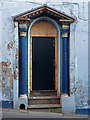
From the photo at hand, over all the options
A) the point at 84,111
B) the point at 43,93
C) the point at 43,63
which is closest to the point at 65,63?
the point at 43,63

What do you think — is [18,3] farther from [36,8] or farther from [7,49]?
[7,49]

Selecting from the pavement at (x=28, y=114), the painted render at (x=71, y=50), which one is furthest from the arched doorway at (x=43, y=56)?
the pavement at (x=28, y=114)

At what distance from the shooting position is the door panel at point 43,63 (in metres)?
6.67

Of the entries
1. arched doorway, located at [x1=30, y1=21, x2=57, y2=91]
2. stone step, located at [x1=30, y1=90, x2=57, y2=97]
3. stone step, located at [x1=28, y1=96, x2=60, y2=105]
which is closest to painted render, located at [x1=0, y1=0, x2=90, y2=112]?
stone step, located at [x1=28, y1=96, x2=60, y2=105]

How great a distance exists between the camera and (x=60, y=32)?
6.24m

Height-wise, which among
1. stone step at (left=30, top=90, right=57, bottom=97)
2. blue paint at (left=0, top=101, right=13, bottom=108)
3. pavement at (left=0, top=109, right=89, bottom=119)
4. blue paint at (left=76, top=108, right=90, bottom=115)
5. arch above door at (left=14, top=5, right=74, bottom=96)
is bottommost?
blue paint at (left=76, top=108, right=90, bottom=115)

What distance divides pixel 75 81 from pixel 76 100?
2.20 feet

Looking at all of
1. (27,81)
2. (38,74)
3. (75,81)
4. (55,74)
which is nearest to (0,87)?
(27,81)

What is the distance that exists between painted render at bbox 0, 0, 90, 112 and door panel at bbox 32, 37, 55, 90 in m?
0.88

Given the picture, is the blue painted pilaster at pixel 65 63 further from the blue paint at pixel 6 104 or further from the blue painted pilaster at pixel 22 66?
the blue paint at pixel 6 104

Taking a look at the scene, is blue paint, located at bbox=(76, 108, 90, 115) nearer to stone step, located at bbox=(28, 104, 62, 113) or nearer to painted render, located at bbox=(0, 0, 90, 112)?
painted render, located at bbox=(0, 0, 90, 112)

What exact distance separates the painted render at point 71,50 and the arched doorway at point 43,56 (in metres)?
0.71

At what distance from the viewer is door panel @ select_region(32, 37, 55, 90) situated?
6.67 metres

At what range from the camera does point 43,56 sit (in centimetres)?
684
